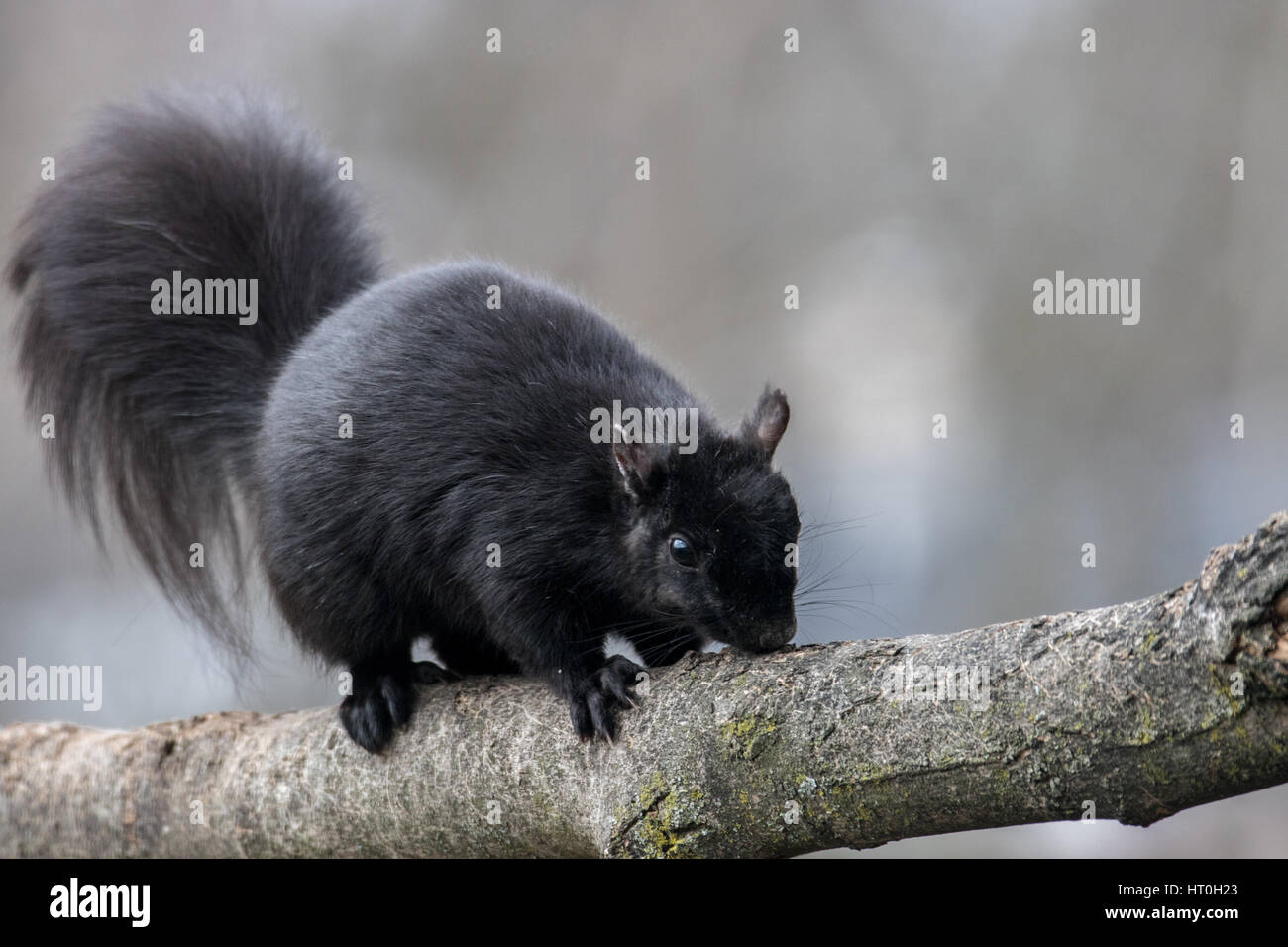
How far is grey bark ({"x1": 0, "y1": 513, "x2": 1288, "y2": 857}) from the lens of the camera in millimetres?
1599

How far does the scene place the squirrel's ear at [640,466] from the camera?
8.46 feet

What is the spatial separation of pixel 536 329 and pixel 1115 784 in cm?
171

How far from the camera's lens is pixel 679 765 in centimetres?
208

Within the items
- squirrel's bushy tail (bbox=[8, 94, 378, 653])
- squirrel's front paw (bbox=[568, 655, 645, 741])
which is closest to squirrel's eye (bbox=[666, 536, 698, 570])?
squirrel's front paw (bbox=[568, 655, 645, 741])

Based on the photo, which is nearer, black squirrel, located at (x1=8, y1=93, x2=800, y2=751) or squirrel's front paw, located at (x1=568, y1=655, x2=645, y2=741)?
squirrel's front paw, located at (x1=568, y1=655, x2=645, y2=741)

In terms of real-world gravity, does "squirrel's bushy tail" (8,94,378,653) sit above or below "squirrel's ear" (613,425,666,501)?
above

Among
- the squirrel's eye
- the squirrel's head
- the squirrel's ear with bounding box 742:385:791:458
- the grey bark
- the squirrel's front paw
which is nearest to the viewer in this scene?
the grey bark

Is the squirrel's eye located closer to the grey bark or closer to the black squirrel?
the black squirrel

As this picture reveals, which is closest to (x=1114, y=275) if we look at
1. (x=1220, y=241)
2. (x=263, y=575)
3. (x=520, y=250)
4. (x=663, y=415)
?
(x=1220, y=241)

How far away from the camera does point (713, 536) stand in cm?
254

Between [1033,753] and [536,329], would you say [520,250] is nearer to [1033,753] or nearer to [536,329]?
[536,329]

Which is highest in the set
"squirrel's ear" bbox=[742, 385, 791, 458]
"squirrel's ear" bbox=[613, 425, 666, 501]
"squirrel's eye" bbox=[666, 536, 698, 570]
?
"squirrel's ear" bbox=[742, 385, 791, 458]

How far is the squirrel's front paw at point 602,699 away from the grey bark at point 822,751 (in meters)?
0.04

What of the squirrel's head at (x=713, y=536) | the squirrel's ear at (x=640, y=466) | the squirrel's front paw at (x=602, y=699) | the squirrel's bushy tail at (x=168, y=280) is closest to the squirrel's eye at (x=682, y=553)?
the squirrel's head at (x=713, y=536)
